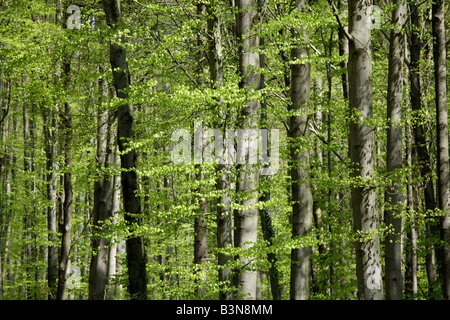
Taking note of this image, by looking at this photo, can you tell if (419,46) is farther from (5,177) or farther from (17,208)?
(5,177)

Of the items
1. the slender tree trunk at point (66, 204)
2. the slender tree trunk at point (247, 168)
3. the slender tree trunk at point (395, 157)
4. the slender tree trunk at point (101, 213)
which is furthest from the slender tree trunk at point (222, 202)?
the slender tree trunk at point (66, 204)

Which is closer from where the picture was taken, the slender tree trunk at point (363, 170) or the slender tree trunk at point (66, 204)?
the slender tree trunk at point (363, 170)

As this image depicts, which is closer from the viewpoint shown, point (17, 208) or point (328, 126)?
point (328, 126)

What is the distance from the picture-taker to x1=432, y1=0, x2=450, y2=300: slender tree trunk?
26.9 ft

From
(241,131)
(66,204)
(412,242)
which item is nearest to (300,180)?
(241,131)

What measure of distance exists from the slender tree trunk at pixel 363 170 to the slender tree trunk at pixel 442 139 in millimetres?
2187

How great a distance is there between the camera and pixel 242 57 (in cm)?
851

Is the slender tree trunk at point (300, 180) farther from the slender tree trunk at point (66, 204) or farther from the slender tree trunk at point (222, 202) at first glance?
the slender tree trunk at point (66, 204)

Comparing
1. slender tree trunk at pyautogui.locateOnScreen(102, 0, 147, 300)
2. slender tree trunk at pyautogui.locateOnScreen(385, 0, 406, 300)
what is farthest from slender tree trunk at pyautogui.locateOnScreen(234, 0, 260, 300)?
slender tree trunk at pyautogui.locateOnScreen(385, 0, 406, 300)

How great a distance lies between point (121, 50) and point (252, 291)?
194 inches

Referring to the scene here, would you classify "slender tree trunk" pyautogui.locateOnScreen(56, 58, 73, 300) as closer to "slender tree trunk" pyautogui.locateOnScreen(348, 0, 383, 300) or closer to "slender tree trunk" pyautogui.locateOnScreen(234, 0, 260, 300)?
"slender tree trunk" pyautogui.locateOnScreen(234, 0, 260, 300)

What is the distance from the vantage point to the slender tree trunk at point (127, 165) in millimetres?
7699
